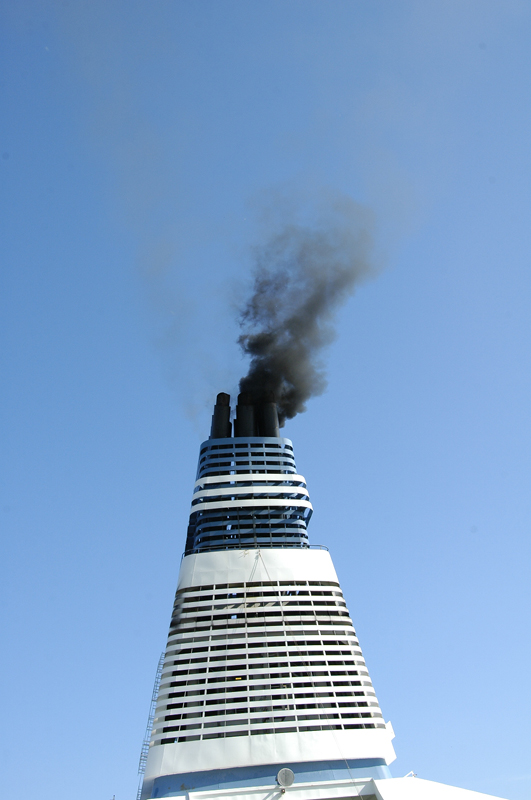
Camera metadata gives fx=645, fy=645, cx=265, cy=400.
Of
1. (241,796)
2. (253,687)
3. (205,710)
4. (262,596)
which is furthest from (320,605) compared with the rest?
(241,796)

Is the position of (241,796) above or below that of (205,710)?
below

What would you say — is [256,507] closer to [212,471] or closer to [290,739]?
[212,471]

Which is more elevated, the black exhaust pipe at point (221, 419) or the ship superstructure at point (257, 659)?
the black exhaust pipe at point (221, 419)

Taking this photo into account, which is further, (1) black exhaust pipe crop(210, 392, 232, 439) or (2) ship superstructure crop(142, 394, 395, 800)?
(1) black exhaust pipe crop(210, 392, 232, 439)

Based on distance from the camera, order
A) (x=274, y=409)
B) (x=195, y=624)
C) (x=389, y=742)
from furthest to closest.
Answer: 1. (x=274, y=409)
2. (x=195, y=624)
3. (x=389, y=742)

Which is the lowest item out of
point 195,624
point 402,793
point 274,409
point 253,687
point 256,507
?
point 402,793

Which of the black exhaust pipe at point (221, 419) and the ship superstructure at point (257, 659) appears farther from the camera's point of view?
the black exhaust pipe at point (221, 419)

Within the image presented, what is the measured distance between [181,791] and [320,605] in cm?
1053

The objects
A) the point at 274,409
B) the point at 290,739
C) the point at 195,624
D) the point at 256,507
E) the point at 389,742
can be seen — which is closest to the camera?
the point at 290,739

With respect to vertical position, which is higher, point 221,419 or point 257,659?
point 221,419

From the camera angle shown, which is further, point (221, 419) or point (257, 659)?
point (221, 419)

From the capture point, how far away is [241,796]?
83.3 ft

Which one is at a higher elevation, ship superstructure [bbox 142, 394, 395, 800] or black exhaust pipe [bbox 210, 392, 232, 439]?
black exhaust pipe [bbox 210, 392, 232, 439]

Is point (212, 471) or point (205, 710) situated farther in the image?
point (212, 471)
